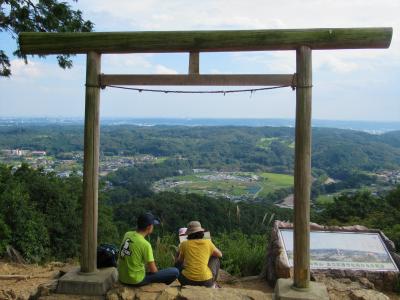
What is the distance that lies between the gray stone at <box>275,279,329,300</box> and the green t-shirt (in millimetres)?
1103

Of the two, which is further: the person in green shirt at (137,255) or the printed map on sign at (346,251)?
the printed map on sign at (346,251)

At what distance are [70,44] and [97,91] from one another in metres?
0.46

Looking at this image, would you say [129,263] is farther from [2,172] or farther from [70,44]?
[2,172]

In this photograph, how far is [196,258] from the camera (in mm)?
3904

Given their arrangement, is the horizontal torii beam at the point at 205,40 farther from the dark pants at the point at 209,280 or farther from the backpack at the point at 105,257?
the dark pants at the point at 209,280

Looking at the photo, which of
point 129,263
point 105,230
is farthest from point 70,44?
point 105,230

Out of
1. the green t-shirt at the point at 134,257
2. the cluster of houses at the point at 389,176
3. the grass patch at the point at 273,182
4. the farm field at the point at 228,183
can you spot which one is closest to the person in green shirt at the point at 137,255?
the green t-shirt at the point at 134,257

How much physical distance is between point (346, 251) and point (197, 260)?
204 centimetres

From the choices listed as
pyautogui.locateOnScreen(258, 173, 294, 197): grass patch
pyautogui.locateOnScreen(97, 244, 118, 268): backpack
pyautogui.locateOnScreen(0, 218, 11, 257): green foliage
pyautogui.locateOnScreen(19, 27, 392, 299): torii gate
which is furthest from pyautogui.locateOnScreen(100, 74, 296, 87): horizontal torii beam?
pyautogui.locateOnScreen(258, 173, 294, 197): grass patch

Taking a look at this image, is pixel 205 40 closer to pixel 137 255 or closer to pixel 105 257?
pixel 137 255

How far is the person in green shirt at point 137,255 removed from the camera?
146 inches

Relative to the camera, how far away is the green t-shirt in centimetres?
371

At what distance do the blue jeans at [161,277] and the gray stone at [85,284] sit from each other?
0.99ft

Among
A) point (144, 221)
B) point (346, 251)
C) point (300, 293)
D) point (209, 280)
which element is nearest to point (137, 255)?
point (144, 221)
